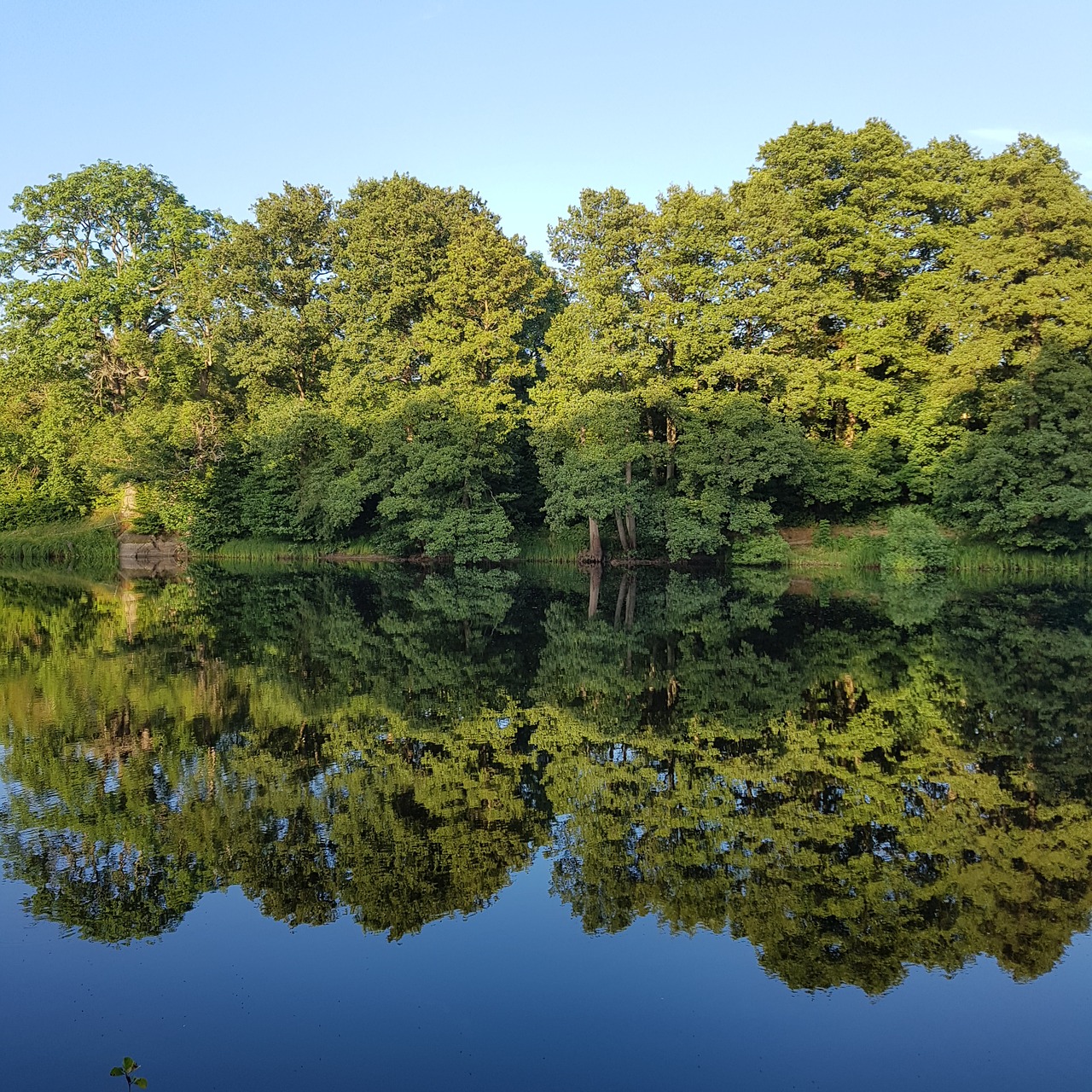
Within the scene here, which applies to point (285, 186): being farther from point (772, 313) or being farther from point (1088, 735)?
point (1088, 735)

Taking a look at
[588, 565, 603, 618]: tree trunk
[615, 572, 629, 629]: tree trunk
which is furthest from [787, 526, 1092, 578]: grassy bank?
[588, 565, 603, 618]: tree trunk

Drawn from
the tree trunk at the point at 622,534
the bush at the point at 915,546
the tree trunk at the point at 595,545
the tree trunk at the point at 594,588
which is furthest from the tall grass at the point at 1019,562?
the tree trunk at the point at 595,545

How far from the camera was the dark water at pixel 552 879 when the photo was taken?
191 inches

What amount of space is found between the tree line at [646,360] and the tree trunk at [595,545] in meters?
0.16

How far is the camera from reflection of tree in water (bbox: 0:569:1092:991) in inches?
244

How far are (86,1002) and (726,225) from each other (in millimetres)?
32287

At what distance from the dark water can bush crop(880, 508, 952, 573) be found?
16.6m

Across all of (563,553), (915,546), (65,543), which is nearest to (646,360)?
(563,553)

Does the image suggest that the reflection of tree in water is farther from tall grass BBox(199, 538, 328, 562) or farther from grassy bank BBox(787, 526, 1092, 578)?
tall grass BBox(199, 538, 328, 562)

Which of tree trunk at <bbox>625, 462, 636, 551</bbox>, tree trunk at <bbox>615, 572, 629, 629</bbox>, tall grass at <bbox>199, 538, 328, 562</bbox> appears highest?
tree trunk at <bbox>625, 462, 636, 551</bbox>

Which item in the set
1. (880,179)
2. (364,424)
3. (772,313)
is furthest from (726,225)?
(364,424)

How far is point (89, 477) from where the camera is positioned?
144ft

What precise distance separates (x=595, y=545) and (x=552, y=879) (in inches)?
1115

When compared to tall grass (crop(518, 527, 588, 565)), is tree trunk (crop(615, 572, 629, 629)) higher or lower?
lower
